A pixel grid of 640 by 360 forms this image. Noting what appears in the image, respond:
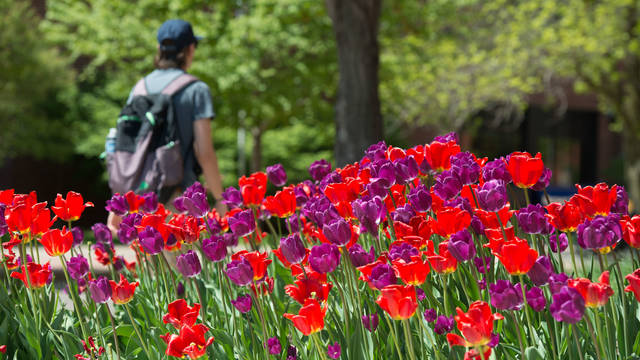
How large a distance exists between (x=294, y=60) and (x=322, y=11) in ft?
3.94

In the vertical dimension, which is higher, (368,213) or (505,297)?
(368,213)

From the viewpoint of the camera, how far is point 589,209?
1942 millimetres

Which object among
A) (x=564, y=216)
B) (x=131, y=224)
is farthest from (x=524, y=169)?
(x=131, y=224)

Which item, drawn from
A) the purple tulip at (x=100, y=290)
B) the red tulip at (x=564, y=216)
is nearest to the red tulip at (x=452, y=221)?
the red tulip at (x=564, y=216)

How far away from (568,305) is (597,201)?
2.32ft

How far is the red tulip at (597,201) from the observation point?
1935 mm

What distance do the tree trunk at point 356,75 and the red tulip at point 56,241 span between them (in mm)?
5523

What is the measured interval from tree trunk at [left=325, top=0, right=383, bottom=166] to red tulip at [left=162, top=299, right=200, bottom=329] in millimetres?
5871

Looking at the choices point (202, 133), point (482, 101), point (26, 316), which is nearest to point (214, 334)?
point (26, 316)

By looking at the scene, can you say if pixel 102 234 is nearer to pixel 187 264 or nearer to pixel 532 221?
pixel 187 264

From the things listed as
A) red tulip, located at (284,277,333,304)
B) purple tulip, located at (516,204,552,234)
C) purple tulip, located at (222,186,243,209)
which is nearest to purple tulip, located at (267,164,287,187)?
purple tulip, located at (222,186,243,209)

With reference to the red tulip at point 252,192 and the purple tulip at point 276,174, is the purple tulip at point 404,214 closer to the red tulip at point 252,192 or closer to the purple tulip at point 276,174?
the red tulip at point 252,192

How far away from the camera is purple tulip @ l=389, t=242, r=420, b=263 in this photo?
1.69 m

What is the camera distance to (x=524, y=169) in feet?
6.65
